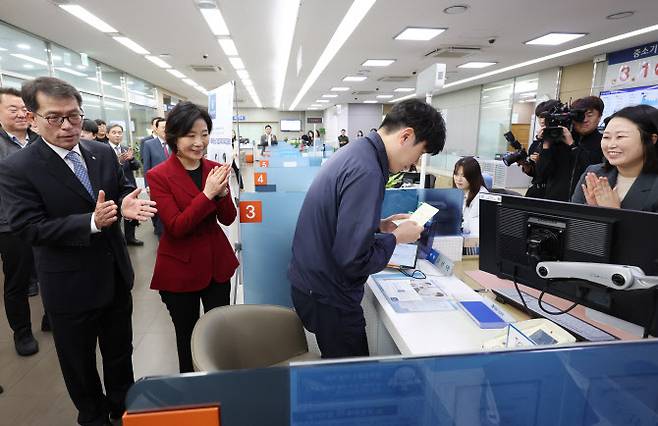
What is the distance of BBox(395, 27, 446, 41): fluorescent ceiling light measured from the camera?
515 cm

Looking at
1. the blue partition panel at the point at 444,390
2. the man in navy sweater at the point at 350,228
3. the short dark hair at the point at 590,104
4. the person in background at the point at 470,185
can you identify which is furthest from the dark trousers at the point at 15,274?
the short dark hair at the point at 590,104

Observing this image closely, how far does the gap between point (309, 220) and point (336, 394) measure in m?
0.83

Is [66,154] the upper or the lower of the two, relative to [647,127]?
lower

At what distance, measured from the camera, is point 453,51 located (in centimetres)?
638

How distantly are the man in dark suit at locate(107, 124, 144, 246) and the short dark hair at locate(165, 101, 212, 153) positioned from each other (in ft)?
8.66

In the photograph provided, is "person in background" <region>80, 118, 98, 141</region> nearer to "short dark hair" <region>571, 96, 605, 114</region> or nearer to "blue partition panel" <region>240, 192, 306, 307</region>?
"blue partition panel" <region>240, 192, 306, 307</region>

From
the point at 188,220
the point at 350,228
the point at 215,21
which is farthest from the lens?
the point at 215,21

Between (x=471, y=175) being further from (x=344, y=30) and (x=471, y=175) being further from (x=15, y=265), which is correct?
(x=344, y=30)

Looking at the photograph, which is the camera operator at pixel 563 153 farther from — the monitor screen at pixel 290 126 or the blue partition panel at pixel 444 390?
the monitor screen at pixel 290 126

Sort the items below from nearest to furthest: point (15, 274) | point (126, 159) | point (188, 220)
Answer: point (188, 220)
point (15, 274)
point (126, 159)

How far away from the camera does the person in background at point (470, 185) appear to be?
261cm

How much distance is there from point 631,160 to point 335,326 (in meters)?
1.53

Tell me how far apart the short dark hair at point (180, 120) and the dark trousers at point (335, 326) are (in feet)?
2.93

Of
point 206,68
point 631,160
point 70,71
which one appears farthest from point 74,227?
point 206,68
